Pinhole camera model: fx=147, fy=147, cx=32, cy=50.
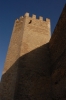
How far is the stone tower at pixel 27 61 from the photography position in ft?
25.0

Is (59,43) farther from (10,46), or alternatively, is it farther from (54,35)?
(10,46)

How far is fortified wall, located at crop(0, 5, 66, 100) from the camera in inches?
290

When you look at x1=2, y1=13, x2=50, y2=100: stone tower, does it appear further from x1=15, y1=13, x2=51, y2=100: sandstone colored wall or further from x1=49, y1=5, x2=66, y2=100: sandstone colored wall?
x1=49, y1=5, x2=66, y2=100: sandstone colored wall

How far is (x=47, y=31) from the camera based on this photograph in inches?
443

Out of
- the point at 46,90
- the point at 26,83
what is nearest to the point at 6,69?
the point at 26,83

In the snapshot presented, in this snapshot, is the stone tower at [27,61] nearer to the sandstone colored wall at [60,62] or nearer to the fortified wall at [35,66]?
the fortified wall at [35,66]

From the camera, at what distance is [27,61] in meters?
8.66

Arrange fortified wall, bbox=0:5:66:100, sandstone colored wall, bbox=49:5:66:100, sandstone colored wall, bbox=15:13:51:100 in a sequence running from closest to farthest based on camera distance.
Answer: sandstone colored wall, bbox=49:5:66:100
fortified wall, bbox=0:5:66:100
sandstone colored wall, bbox=15:13:51:100

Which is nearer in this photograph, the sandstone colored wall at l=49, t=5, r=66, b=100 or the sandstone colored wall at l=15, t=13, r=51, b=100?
the sandstone colored wall at l=49, t=5, r=66, b=100

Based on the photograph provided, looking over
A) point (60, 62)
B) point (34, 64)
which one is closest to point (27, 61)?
point (34, 64)

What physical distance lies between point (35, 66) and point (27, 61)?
0.55 metres

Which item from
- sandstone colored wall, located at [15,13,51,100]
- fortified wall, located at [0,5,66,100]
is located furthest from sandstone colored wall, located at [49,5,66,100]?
sandstone colored wall, located at [15,13,51,100]

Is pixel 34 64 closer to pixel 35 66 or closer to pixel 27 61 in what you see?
pixel 35 66

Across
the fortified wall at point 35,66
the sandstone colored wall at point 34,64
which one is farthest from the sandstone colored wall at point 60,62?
the sandstone colored wall at point 34,64
